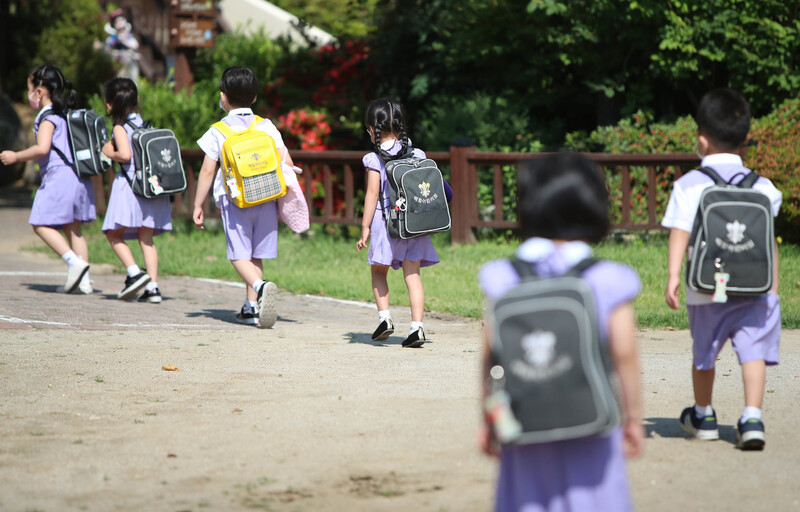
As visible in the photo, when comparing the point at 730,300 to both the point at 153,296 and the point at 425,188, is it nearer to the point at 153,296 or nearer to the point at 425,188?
the point at 425,188

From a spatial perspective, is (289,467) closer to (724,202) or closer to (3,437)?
Result: (3,437)

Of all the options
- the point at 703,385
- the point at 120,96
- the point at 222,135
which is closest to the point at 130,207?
the point at 120,96

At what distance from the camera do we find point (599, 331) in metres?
2.69

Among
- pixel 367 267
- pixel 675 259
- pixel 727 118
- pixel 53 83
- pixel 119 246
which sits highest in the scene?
pixel 53 83

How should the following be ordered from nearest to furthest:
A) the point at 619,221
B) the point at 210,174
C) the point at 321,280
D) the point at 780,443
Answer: the point at 780,443
the point at 210,174
the point at 321,280
the point at 619,221

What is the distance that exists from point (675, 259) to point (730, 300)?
35 cm

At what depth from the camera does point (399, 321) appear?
8070mm

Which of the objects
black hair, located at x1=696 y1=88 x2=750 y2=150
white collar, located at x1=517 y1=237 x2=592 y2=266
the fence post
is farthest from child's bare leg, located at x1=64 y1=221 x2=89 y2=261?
white collar, located at x1=517 y1=237 x2=592 y2=266

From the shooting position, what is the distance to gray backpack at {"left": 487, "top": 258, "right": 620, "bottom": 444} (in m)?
2.62

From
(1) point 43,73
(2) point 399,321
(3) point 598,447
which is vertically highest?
(1) point 43,73

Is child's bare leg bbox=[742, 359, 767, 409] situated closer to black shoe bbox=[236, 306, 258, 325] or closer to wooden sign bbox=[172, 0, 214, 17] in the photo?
black shoe bbox=[236, 306, 258, 325]

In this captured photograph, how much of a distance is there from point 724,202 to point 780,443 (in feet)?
3.81

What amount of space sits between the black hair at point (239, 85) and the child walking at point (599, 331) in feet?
15.7

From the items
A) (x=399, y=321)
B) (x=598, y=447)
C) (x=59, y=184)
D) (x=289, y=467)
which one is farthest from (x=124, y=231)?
(x=598, y=447)
